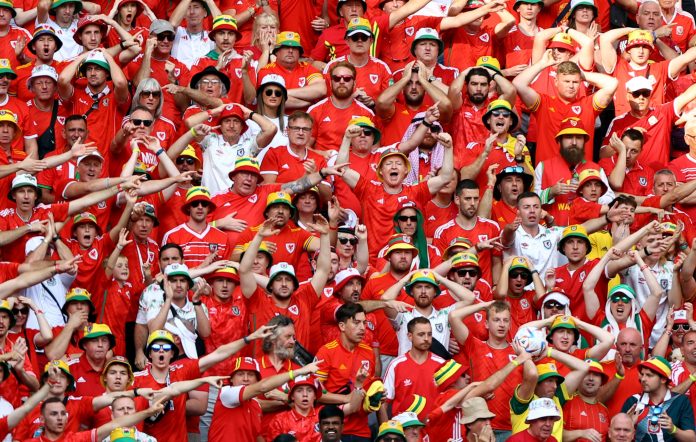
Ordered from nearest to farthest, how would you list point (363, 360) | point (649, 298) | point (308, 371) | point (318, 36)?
point (308, 371), point (363, 360), point (649, 298), point (318, 36)

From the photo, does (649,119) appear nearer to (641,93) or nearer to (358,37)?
(641,93)

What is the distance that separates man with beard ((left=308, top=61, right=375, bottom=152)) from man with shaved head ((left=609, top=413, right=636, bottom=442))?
5013mm

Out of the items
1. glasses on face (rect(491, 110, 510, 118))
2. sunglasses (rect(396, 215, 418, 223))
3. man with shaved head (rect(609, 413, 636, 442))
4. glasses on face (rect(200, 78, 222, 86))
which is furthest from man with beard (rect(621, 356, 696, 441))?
glasses on face (rect(200, 78, 222, 86))

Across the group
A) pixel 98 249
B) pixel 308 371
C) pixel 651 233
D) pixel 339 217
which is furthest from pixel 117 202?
pixel 651 233

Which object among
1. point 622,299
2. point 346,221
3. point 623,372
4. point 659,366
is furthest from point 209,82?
point 659,366

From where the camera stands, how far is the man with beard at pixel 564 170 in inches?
800

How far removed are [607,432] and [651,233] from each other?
8.83ft

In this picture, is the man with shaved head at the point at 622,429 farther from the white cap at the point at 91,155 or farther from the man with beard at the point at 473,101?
the white cap at the point at 91,155

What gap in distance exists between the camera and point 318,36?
23297mm

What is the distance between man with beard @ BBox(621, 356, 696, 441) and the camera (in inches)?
687

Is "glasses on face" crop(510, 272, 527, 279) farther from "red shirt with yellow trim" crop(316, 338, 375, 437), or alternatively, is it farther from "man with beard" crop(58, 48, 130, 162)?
"man with beard" crop(58, 48, 130, 162)

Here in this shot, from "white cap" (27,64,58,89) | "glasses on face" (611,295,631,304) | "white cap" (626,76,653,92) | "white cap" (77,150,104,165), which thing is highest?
"white cap" (27,64,58,89)

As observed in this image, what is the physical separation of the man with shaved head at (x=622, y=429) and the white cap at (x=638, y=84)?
5.35m

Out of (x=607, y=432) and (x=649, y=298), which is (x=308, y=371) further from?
(x=649, y=298)
